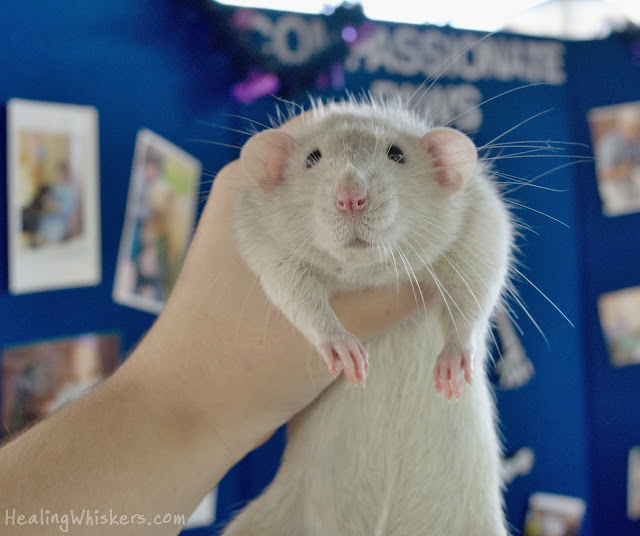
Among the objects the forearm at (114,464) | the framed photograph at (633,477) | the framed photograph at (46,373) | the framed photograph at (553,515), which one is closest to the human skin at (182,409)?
the forearm at (114,464)

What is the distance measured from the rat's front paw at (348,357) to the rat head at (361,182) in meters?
0.14

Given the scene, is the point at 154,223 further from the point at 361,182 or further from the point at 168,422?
the point at 361,182

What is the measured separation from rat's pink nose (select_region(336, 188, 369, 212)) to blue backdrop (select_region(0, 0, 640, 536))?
1331 mm

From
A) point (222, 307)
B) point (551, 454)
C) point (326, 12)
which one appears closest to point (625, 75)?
point (326, 12)

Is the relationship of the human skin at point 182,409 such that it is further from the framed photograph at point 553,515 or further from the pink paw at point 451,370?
the framed photograph at point 553,515

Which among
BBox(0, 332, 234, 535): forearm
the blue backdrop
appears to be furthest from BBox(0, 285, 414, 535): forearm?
the blue backdrop

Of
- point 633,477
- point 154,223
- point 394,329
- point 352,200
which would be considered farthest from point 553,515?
point 352,200

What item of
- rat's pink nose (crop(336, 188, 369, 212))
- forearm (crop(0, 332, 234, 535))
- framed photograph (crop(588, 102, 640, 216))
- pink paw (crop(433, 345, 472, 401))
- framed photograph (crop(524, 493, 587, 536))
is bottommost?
framed photograph (crop(524, 493, 587, 536))

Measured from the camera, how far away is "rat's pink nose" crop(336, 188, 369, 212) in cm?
91

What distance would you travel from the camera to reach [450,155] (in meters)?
1.11

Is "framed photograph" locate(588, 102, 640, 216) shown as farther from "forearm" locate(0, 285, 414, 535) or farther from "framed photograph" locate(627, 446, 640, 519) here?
"forearm" locate(0, 285, 414, 535)

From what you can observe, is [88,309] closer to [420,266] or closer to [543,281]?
[420,266]

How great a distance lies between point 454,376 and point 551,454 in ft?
6.79

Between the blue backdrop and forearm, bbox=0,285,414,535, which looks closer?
forearm, bbox=0,285,414,535
